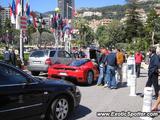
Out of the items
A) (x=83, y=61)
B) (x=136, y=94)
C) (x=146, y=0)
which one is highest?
(x=146, y=0)

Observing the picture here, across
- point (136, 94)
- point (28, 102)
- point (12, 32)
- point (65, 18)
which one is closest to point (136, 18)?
point (12, 32)

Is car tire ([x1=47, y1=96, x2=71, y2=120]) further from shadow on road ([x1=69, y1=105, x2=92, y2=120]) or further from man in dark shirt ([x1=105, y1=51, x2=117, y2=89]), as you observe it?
man in dark shirt ([x1=105, y1=51, x2=117, y2=89])

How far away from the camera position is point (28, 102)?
7324mm

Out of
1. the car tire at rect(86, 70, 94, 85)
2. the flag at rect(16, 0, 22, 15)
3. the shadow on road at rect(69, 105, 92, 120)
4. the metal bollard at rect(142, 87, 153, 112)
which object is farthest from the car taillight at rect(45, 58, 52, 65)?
the metal bollard at rect(142, 87, 153, 112)

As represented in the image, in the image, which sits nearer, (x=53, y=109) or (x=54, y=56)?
(x=53, y=109)

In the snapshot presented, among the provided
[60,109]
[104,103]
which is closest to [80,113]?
[60,109]

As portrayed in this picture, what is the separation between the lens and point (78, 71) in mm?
16172

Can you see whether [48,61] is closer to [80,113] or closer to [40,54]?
[40,54]

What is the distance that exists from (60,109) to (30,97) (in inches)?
44.3

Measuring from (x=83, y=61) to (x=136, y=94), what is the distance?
3.95m

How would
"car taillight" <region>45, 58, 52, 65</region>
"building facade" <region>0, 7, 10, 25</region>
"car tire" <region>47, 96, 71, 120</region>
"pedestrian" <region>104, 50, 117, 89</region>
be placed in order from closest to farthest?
1. "car tire" <region>47, 96, 71, 120</region>
2. "pedestrian" <region>104, 50, 117, 89</region>
3. "car taillight" <region>45, 58, 52, 65</region>
4. "building facade" <region>0, 7, 10, 25</region>

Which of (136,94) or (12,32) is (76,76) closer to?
(136,94)

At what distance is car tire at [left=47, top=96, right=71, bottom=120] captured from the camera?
8031mm

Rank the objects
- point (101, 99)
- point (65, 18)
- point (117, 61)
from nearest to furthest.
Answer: point (101, 99)
point (117, 61)
point (65, 18)
